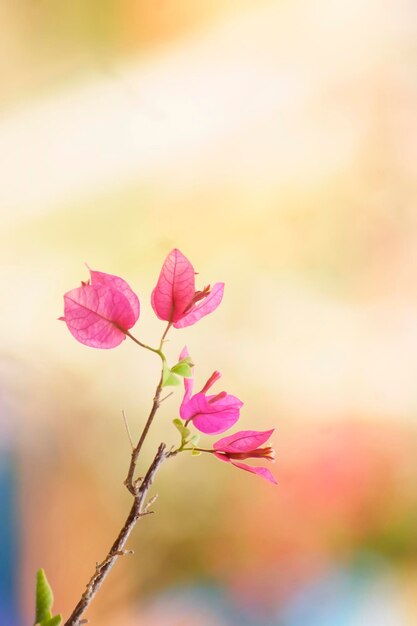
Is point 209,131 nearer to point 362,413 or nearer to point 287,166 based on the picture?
point 287,166

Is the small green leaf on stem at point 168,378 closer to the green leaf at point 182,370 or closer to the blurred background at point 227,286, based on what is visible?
the green leaf at point 182,370

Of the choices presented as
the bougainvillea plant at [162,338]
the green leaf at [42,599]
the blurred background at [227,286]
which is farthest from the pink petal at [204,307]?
the green leaf at [42,599]

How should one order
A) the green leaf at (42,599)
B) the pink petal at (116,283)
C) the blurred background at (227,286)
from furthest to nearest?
the blurred background at (227,286) → the pink petal at (116,283) → the green leaf at (42,599)

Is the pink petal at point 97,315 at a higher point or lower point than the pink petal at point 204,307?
lower

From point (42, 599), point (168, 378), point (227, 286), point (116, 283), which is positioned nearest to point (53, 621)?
point (42, 599)

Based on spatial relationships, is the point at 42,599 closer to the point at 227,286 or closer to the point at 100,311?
the point at 100,311

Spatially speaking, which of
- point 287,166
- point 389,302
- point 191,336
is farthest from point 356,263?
point 191,336
